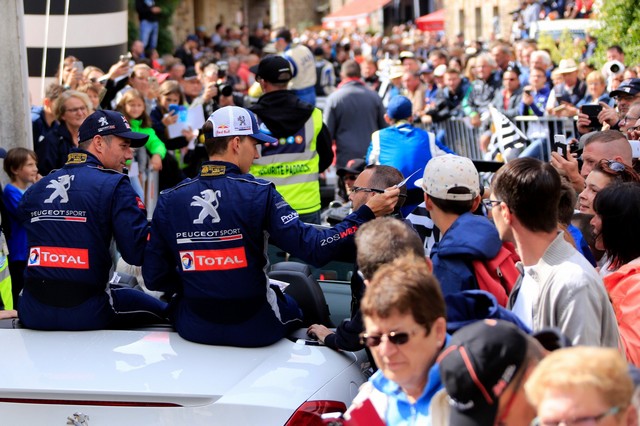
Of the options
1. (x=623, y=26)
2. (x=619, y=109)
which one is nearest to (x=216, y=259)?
(x=619, y=109)

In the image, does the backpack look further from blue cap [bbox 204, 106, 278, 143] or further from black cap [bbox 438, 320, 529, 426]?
blue cap [bbox 204, 106, 278, 143]

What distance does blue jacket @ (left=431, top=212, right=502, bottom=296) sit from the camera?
4.06 m

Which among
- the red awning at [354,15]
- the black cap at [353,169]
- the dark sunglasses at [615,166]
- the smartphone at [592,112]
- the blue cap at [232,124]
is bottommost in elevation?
the black cap at [353,169]

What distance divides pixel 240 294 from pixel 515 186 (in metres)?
1.50

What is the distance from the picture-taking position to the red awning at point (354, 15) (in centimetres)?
5109

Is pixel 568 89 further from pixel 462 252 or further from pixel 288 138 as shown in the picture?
pixel 462 252

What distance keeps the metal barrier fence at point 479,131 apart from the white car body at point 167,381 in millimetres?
6974

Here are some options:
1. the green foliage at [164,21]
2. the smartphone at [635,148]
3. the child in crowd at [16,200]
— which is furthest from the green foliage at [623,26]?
the green foliage at [164,21]

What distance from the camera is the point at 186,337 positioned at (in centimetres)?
481

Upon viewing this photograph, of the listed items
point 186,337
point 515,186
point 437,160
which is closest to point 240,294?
point 186,337

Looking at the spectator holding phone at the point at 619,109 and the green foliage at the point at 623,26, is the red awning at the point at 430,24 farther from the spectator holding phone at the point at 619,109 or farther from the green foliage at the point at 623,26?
the spectator holding phone at the point at 619,109

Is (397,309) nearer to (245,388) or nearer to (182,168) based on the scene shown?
(245,388)

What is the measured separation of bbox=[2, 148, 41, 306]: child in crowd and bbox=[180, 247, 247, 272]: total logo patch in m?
3.04

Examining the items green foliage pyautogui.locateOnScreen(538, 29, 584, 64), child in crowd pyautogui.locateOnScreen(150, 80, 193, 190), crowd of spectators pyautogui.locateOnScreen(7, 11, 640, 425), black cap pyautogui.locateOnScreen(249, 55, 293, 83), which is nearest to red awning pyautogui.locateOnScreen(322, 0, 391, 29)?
green foliage pyautogui.locateOnScreen(538, 29, 584, 64)
